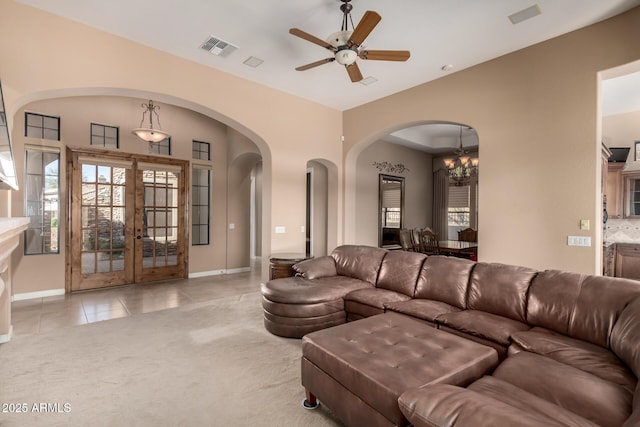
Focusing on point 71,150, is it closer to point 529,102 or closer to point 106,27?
point 106,27

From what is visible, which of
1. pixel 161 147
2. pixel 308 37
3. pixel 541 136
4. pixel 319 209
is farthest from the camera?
pixel 319 209

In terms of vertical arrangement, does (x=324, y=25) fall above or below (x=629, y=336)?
above

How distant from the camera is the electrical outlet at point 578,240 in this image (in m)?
3.40

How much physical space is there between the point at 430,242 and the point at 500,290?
279cm

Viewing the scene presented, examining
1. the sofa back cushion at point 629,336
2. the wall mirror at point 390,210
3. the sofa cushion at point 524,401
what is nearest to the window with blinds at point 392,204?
the wall mirror at point 390,210

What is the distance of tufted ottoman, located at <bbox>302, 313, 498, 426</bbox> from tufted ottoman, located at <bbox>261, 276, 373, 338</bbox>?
1055mm

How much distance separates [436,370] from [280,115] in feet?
15.0

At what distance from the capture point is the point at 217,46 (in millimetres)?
3805

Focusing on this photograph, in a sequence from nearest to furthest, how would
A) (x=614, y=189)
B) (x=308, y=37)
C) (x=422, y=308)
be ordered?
(x=308, y=37), (x=422, y=308), (x=614, y=189)

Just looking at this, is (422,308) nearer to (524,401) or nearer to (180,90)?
(524,401)

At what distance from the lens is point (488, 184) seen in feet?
13.8

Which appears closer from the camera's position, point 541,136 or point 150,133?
point 541,136

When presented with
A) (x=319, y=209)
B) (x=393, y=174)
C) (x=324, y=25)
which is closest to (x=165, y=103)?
(x=324, y=25)

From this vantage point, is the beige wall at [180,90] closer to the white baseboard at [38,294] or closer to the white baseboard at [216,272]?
the white baseboard at [216,272]
